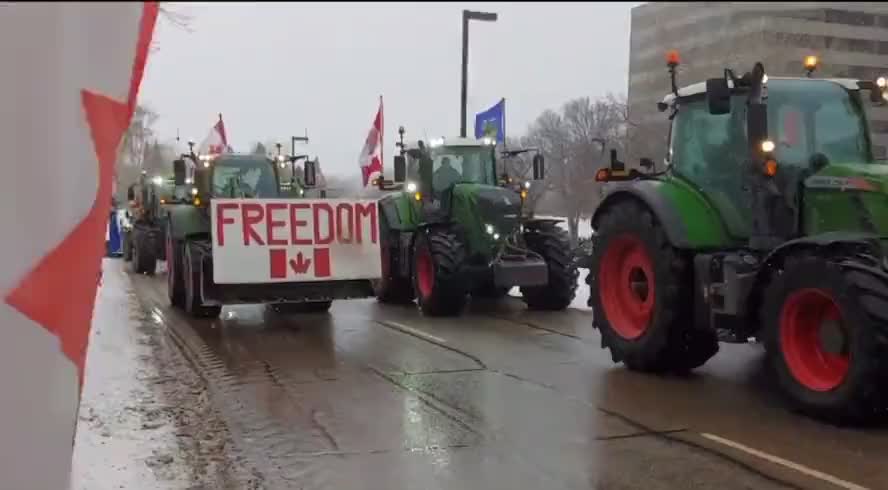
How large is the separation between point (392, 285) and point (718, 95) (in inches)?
288

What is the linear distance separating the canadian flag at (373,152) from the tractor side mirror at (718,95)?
12053mm

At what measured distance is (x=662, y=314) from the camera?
22.6ft

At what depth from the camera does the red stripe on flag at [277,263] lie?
31.9ft

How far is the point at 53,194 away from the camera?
226 cm

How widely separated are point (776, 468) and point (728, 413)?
4.15 ft

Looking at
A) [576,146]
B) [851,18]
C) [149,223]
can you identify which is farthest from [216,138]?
[851,18]

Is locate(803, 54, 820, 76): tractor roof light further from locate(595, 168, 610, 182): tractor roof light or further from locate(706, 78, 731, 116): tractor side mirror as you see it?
locate(595, 168, 610, 182): tractor roof light

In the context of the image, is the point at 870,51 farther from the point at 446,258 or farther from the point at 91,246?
the point at 91,246

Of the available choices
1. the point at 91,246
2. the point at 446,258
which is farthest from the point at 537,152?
the point at 91,246

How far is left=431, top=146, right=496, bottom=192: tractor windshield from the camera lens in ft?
39.1

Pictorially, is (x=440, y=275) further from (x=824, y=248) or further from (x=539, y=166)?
(x=824, y=248)

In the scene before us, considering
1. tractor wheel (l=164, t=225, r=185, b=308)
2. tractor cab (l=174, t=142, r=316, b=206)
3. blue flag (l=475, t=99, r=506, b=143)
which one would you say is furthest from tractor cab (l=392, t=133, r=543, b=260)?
blue flag (l=475, t=99, r=506, b=143)

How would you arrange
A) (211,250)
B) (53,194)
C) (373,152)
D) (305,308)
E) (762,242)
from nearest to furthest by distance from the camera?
1. (53,194)
2. (762,242)
3. (211,250)
4. (305,308)
5. (373,152)

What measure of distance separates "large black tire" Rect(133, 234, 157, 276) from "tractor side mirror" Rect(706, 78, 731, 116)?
15.1 meters
